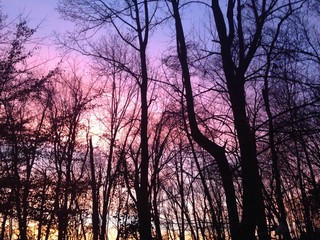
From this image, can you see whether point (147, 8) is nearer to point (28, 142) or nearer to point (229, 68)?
point (229, 68)

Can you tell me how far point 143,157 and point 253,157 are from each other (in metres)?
5.19

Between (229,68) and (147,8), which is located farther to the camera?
(147,8)

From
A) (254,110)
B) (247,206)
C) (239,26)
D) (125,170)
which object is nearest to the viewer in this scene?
(247,206)

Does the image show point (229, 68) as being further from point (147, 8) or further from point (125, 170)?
point (125, 170)

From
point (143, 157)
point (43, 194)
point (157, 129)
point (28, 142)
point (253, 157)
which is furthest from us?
point (157, 129)

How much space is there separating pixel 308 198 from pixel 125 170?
1383 cm

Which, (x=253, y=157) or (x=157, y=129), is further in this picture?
(x=157, y=129)

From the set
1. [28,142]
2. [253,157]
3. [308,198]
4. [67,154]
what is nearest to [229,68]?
[253,157]

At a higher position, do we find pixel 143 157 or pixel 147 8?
pixel 147 8

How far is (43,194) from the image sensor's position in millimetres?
19922

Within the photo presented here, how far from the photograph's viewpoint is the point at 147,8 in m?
13.0

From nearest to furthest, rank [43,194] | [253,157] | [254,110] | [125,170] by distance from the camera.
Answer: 1. [253,157]
2. [254,110]
3. [43,194]
4. [125,170]

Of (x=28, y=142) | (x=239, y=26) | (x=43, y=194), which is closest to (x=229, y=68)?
(x=239, y=26)

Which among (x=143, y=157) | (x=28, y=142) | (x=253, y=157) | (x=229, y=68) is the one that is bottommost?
(x=253, y=157)
